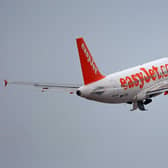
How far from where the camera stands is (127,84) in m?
110

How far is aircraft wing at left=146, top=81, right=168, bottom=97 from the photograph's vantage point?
111869 mm

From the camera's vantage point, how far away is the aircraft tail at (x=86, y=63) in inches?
4102

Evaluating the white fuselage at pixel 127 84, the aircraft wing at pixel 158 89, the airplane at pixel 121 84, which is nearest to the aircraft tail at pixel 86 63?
the airplane at pixel 121 84

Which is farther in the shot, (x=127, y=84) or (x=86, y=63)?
(x=127, y=84)

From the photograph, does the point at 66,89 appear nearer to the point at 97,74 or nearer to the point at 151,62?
the point at 97,74

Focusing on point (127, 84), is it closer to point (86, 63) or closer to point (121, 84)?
point (121, 84)

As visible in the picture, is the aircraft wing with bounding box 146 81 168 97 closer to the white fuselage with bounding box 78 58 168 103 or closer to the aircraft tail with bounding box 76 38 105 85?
the white fuselage with bounding box 78 58 168 103

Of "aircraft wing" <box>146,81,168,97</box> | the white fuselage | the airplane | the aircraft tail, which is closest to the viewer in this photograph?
the aircraft tail

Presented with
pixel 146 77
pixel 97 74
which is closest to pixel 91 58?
pixel 97 74

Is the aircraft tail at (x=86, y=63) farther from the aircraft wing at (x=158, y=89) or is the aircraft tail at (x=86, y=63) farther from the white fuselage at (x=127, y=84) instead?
the aircraft wing at (x=158, y=89)

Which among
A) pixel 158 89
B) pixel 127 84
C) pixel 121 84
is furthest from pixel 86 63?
pixel 158 89

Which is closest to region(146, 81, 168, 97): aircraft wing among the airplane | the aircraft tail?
the airplane

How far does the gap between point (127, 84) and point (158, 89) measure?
4772 mm

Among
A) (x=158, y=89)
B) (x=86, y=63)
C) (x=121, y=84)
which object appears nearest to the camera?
(x=86, y=63)
